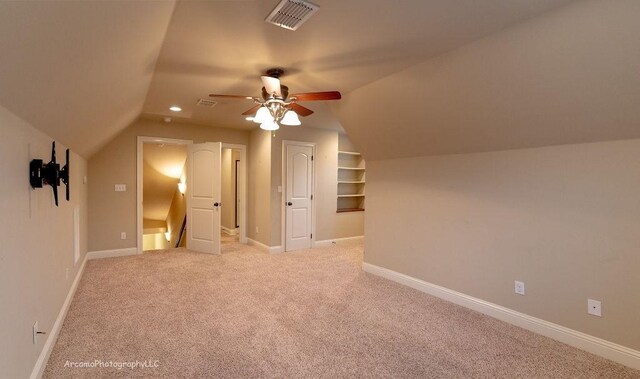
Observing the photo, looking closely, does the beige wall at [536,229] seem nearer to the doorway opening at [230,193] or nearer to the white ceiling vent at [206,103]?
the white ceiling vent at [206,103]

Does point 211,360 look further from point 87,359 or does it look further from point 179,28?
point 179,28

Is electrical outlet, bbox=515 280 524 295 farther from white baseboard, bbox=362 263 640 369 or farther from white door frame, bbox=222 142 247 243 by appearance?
white door frame, bbox=222 142 247 243

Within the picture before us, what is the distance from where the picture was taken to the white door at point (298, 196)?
5664 mm

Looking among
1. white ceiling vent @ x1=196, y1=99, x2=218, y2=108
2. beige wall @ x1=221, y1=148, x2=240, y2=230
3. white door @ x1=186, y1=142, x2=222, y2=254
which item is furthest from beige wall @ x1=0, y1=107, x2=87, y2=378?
beige wall @ x1=221, y1=148, x2=240, y2=230

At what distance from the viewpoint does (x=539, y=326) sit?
8.79 feet

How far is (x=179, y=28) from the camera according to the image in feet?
7.19

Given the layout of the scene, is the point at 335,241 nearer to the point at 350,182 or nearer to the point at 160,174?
the point at 350,182

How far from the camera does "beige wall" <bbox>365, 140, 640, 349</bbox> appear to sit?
229cm

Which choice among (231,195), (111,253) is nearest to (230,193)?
(231,195)

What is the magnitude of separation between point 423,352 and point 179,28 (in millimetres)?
3097

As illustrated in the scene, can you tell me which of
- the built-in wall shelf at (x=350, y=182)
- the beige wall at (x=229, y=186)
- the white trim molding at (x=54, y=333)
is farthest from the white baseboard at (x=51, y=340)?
the built-in wall shelf at (x=350, y=182)

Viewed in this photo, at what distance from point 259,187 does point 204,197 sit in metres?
1.04

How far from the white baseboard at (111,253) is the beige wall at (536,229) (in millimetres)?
4537

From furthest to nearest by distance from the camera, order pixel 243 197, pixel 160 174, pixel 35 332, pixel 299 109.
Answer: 1. pixel 160 174
2. pixel 243 197
3. pixel 299 109
4. pixel 35 332
